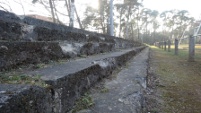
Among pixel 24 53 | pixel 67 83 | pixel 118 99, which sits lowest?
pixel 118 99

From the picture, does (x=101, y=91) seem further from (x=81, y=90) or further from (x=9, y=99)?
(x=9, y=99)

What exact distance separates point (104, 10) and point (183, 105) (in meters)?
20.7

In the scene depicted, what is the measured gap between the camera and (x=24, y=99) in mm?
787

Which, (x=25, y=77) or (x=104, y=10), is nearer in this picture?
(x=25, y=77)

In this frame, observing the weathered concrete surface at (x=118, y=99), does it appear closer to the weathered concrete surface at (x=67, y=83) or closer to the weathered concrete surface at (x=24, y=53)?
the weathered concrete surface at (x=67, y=83)

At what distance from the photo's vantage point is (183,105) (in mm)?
2078

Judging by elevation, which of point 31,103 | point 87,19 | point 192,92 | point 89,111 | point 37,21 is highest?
point 87,19

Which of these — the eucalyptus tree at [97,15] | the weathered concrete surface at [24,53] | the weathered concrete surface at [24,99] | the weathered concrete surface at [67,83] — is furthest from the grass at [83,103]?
the eucalyptus tree at [97,15]

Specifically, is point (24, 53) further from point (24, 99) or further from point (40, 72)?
point (24, 99)

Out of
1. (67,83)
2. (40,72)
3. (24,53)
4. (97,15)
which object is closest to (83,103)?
(67,83)

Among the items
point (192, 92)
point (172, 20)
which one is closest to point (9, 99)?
point (192, 92)

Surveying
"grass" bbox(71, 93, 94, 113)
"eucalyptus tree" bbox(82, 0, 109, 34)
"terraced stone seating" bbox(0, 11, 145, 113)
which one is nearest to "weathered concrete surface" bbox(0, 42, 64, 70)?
"terraced stone seating" bbox(0, 11, 145, 113)

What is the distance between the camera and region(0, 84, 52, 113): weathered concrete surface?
0.71m

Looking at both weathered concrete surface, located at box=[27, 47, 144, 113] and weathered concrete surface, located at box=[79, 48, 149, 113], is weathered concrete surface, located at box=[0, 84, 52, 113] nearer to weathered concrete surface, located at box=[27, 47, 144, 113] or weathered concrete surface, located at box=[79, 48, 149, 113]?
weathered concrete surface, located at box=[27, 47, 144, 113]
